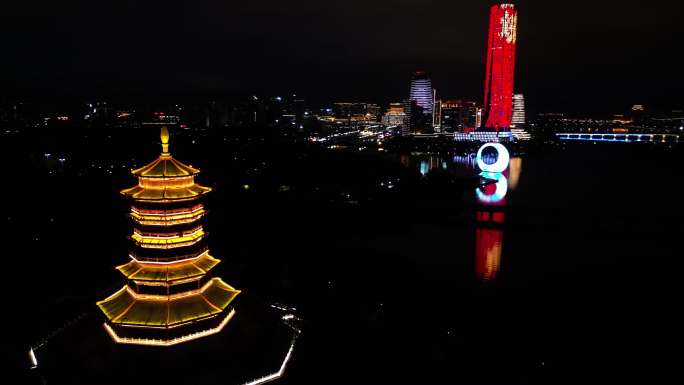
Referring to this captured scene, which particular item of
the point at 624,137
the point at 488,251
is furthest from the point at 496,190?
the point at 624,137

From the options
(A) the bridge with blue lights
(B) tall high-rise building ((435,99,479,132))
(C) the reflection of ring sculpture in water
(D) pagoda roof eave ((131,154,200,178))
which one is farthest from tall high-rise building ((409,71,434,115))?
(D) pagoda roof eave ((131,154,200,178))

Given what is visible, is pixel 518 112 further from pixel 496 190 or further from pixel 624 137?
pixel 496 190

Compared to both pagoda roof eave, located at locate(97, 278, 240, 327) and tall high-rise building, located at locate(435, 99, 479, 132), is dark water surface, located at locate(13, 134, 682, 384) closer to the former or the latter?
pagoda roof eave, located at locate(97, 278, 240, 327)

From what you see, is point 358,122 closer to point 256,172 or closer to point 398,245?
point 256,172

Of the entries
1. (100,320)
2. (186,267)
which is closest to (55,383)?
(100,320)

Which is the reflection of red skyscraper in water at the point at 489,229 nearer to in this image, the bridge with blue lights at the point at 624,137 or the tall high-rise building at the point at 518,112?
the tall high-rise building at the point at 518,112

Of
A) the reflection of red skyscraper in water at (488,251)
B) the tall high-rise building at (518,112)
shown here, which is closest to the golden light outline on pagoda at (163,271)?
the reflection of red skyscraper in water at (488,251)

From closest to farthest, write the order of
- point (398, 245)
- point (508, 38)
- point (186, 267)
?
1. point (186, 267)
2. point (398, 245)
3. point (508, 38)
